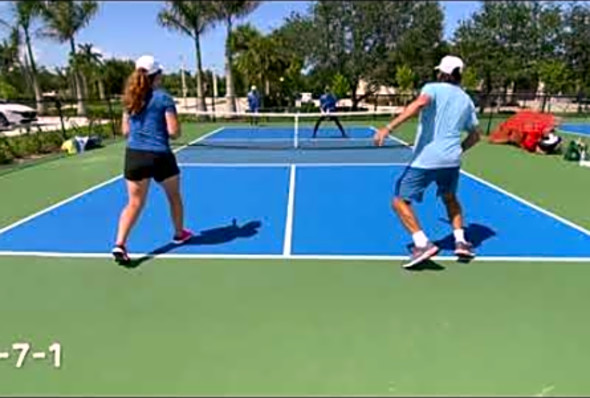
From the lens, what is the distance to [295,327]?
12.5 feet

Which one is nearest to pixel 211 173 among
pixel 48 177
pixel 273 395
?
pixel 48 177

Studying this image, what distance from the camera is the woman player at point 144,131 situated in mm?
4906

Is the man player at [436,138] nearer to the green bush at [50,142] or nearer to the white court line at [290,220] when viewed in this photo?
the white court line at [290,220]

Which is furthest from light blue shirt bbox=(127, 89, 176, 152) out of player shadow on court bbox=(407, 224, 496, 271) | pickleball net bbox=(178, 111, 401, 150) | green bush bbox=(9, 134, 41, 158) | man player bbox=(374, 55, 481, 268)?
green bush bbox=(9, 134, 41, 158)

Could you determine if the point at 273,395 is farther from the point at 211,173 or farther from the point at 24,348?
the point at 211,173

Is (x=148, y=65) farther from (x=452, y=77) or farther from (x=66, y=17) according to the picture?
(x=66, y=17)

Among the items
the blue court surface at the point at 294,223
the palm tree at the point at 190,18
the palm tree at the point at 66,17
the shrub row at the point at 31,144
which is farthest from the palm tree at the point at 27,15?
the blue court surface at the point at 294,223

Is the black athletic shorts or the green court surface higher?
the black athletic shorts

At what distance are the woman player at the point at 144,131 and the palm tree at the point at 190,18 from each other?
24.5m

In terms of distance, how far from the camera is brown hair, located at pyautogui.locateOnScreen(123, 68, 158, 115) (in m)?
4.87

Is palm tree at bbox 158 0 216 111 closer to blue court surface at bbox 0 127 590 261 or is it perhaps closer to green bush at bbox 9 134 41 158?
green bush at bbox 9 134 41 158

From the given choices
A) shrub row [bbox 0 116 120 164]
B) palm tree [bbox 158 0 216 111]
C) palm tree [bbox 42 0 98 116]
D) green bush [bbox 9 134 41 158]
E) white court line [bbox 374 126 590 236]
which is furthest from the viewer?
palm tree [bbox 42 0 98 116]

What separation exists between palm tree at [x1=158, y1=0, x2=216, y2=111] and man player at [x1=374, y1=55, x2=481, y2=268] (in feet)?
82.7

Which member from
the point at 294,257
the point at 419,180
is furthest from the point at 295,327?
the point at 419,180
